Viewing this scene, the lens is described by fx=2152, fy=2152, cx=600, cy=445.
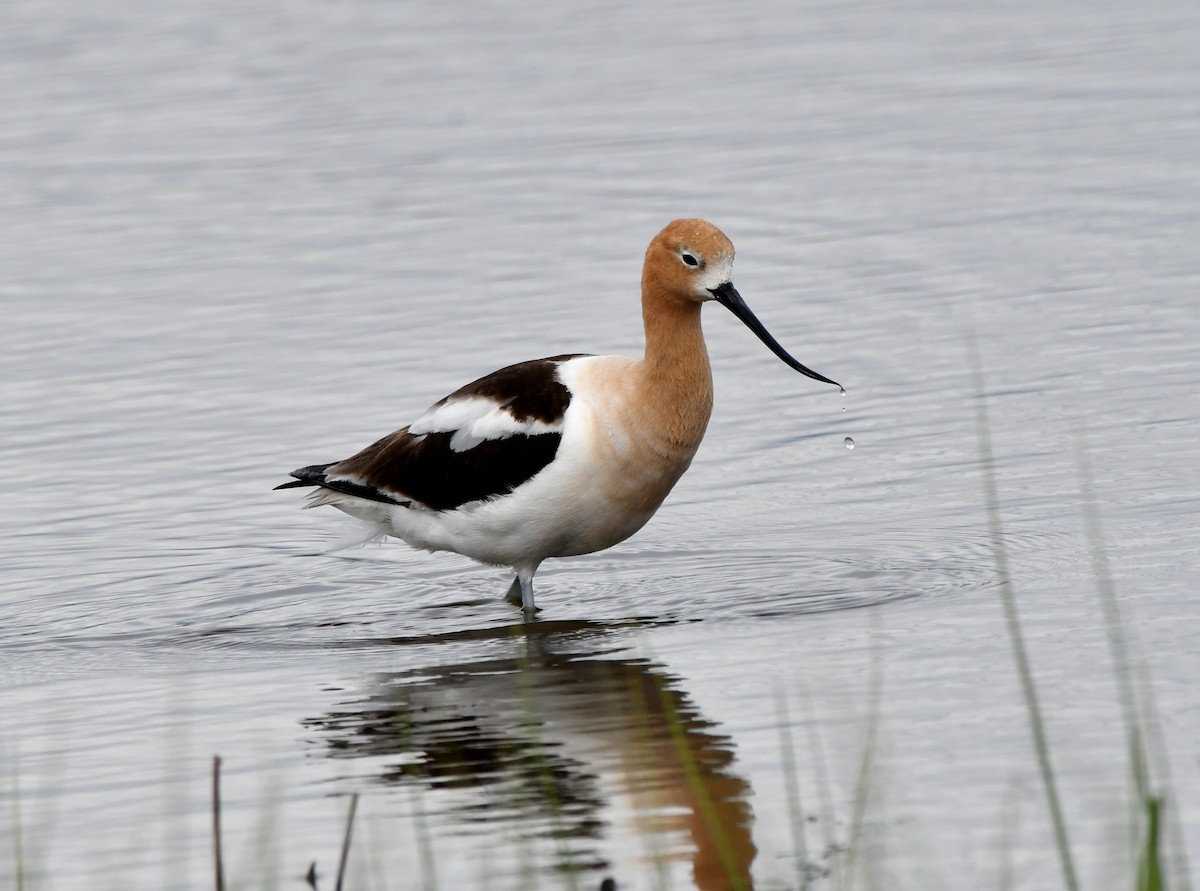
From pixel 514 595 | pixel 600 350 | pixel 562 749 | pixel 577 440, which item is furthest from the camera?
pixel 600 350

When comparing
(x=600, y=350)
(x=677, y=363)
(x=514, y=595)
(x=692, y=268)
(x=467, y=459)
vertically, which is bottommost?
(x=514, y=595)

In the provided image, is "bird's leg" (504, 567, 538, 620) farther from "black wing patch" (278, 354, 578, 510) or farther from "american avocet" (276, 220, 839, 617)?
"black wing patch" (278, 354, 578, 510)

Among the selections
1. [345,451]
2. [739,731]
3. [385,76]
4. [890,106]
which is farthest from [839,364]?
[385,76]

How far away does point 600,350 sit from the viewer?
1178 cm

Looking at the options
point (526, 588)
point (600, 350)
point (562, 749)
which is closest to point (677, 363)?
point (526, 588)

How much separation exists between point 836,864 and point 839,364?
630cm

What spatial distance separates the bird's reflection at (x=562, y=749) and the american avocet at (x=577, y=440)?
0.49m

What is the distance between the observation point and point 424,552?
9.77 metres

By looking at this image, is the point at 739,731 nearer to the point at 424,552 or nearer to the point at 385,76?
Result: the point at 424,552

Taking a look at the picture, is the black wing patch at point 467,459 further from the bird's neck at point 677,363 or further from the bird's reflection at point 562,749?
the bird's reflection at point 562,749

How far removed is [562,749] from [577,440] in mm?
1672

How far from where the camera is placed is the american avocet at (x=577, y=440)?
318 inches

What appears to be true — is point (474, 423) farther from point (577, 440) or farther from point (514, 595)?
point (514, 595)

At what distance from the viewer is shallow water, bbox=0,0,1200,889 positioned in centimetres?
615
